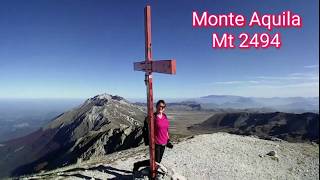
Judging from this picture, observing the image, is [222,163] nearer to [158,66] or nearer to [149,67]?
[149,67]

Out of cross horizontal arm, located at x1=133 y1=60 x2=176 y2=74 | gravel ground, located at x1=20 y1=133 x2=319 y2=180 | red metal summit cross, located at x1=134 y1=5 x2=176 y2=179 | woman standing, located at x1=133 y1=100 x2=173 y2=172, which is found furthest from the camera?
gravel ground, located at x1=20 y1=133 x2=319 y2=180

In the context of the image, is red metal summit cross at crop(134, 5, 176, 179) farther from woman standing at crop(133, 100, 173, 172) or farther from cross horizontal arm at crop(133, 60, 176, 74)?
woman standing at crop(133, 100, 173, 172)

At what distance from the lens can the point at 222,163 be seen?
23719 mm

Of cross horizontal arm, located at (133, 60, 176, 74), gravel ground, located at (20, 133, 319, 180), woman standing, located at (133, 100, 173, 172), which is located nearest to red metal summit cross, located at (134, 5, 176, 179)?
cross horizontal arm, located at (133, 60, 176, 74)

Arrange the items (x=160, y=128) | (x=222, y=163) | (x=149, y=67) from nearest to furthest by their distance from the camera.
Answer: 1. (x=149, y=67)
2. (x=160, y=128)
3. (x=222, y=163)

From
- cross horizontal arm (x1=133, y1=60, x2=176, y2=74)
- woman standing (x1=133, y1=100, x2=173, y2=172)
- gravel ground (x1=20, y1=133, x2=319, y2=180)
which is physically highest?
cross horizontal arm (x1=133, y1=60, x2=176, y2=74)

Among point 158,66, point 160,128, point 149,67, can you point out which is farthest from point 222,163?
point 158,66

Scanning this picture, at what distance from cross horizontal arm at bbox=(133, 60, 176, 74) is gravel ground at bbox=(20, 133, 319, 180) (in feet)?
21.4

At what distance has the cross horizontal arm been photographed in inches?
442

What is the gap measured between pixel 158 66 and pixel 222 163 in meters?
13.2

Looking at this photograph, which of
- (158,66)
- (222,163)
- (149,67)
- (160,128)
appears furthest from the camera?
(222,163)

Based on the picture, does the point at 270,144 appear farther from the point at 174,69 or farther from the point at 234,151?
the point at 174,69

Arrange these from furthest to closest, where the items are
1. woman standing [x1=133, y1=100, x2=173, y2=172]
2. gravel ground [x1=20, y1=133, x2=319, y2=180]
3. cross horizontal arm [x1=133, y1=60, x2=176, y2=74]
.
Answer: gravel ground [x1=20, y1=133, x2=319, y2=180], woman standing [x1=133, y1=100, x2=173, y2=172], cross horizontal arm [x1=133, y1=60, x2=176, y2=74]

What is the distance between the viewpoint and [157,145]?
1587 centimetres
